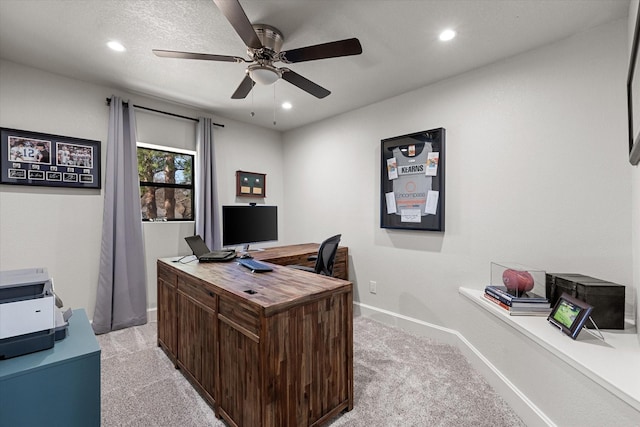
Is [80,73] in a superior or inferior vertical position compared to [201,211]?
superior

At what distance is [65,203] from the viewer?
2.69 metres

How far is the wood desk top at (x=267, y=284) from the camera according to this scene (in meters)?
1.41

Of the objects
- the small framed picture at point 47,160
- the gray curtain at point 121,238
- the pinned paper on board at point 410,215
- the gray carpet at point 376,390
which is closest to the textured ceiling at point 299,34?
the gray curtain at point 121,238

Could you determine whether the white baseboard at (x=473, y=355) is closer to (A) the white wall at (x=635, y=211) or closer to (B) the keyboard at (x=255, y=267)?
(A) the white wall at (x=635, y=211)

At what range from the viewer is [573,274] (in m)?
1.93

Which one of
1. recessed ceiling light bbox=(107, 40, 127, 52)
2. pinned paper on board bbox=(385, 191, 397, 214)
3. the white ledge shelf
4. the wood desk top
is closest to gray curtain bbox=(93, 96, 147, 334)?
recessed ceiling light bbox=(107, 40, 127, 52)

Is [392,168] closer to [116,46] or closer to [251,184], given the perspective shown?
[251,184]

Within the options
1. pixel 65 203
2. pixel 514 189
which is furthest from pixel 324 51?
pixel 65 203

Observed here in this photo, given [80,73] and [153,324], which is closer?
[80,73]

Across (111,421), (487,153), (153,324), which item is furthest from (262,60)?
(153,324)

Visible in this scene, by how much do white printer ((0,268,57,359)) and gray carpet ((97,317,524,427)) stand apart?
0.92 meters

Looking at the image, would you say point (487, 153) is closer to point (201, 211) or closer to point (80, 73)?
point (201, 211)

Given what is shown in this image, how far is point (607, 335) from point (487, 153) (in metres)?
1.47

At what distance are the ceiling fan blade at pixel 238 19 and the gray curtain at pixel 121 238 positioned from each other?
2072 millimetres
